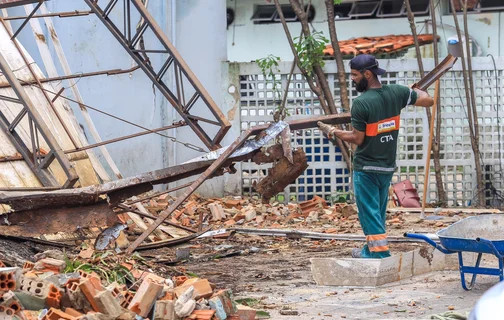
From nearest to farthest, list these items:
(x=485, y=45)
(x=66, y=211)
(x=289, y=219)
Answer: (x=66, y=211), (x=289, y=219), (x=485, y=45)

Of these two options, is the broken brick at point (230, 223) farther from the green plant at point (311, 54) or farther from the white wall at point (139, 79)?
the green plant at point (311, 54)

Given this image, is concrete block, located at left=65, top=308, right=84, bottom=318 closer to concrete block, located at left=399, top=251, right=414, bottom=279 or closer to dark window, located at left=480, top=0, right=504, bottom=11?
concrete block, located at left=399, top=251, right=414, bottom=279

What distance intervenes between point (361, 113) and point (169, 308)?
3.02 m

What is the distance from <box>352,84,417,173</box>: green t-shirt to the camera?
811cm

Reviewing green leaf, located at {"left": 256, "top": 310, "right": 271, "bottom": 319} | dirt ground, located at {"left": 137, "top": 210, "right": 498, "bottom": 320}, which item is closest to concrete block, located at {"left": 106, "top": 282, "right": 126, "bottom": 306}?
green leaf, located at {"left": 256, "top": 310, "right": 271, "bottom": 319}

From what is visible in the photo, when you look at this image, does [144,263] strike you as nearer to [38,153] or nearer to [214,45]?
[38,153]

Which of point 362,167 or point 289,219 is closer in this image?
point 362,167

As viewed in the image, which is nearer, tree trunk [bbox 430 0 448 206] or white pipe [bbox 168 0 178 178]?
tree trunk [bbox 430 0 448 206]

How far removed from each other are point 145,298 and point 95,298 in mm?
416

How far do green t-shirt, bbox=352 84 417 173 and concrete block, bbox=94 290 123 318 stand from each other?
10.8 feet

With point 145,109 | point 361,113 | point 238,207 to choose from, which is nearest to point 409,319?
point 361,113

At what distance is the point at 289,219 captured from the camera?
13.2 m

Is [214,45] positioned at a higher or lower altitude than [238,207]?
higher

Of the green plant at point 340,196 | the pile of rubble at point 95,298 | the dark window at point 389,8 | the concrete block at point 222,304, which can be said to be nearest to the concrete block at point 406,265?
the pile of rubble at point 95,298
